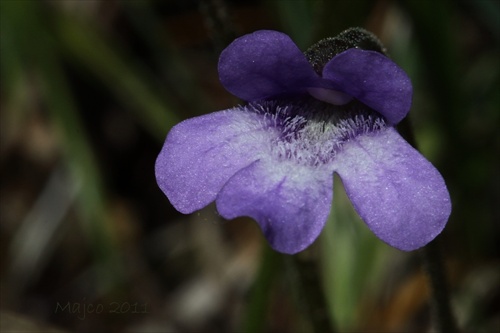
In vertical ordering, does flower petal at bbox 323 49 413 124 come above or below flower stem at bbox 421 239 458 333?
above

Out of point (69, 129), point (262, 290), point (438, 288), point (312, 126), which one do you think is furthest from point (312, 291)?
point (69, 129)

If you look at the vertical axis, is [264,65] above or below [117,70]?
above

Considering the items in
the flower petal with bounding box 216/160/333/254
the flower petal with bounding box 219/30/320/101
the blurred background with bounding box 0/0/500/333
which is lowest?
the blurred background with bounding box 0/0/500/333

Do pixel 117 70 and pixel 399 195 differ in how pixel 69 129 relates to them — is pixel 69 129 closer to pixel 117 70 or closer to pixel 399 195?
pixel 117 70

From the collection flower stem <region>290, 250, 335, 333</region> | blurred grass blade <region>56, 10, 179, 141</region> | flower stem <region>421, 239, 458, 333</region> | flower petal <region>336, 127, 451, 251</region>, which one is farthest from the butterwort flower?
blurred grass blade <region>56, 10, 179, 141</region>

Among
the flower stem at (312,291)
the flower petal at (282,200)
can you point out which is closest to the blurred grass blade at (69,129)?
the flower stem at (312,291)

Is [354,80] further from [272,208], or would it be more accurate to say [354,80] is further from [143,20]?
[143,20]

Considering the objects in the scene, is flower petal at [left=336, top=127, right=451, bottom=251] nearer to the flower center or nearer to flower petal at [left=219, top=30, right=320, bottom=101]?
the flower center
